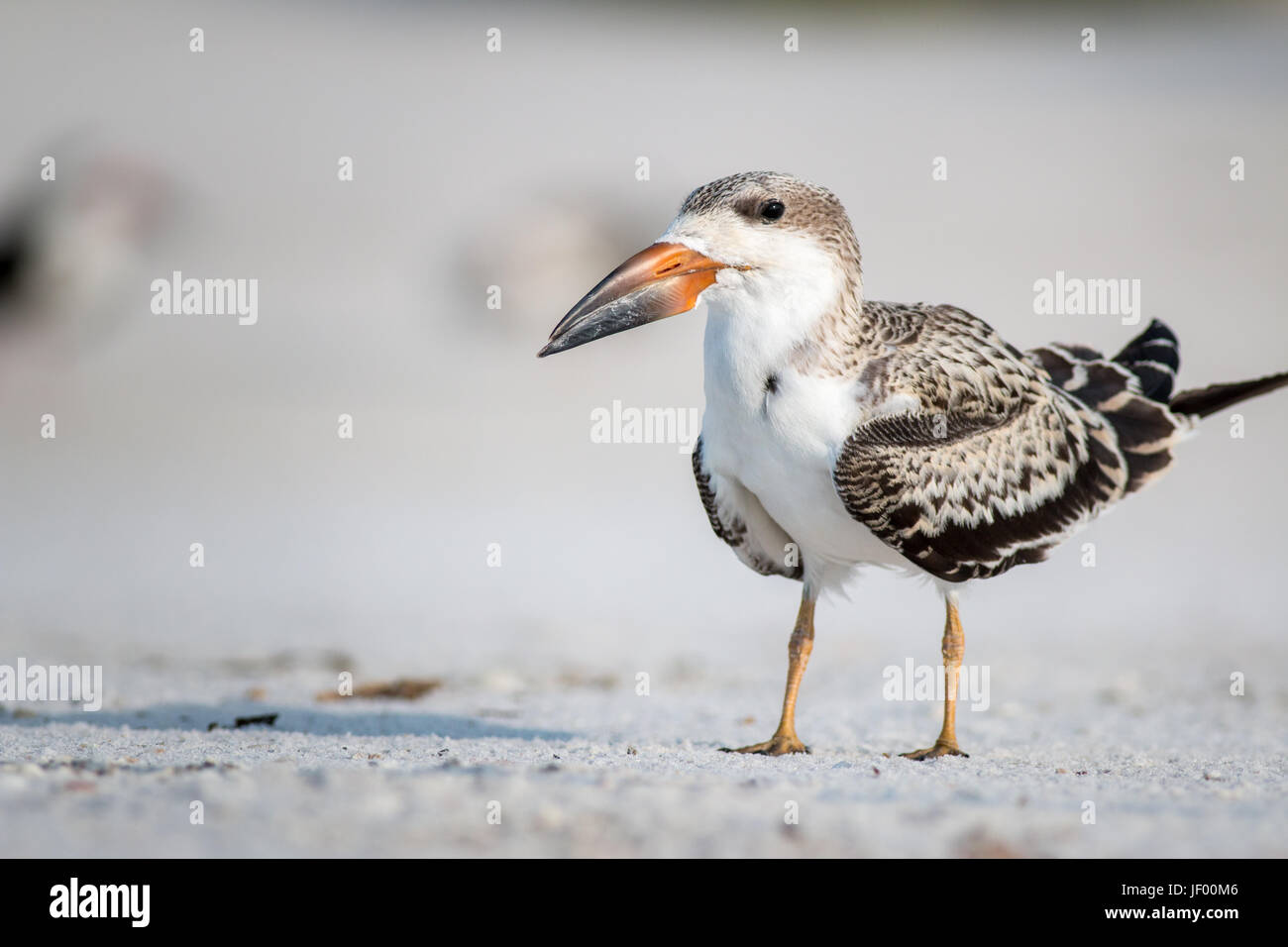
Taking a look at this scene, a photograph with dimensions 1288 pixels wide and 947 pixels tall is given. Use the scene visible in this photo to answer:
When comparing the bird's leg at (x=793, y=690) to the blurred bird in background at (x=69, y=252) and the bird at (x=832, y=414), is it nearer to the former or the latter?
the bird at (x=832, y=414)

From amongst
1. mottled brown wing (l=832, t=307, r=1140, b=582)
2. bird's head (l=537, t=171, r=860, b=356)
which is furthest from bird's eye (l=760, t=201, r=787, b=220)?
mottled brown wing (l=832, t=307, r=1140, b=582)

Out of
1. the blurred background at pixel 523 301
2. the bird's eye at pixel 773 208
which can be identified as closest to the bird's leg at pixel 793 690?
the blurred background at pixel 523 301

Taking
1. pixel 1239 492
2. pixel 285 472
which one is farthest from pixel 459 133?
pixel 1239 492

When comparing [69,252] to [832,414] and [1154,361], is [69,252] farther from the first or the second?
[832,414]

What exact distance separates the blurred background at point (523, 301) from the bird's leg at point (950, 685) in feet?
4.80

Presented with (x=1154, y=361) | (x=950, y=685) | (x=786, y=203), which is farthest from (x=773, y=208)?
(x=1154, y=361)

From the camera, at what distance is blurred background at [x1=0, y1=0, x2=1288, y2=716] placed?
9797mm

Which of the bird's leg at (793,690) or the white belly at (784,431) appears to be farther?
the bird's leg at (793,690)

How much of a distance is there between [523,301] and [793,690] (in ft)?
40.9

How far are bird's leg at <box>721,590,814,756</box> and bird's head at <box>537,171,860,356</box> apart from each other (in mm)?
1407

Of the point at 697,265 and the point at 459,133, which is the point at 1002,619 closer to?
the point at 697,265

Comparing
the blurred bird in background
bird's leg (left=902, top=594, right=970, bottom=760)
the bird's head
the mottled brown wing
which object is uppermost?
the blurred bird in background

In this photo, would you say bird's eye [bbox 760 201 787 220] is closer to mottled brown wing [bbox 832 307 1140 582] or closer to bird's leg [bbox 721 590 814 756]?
mottled brown wing [bbox 832 307 1140 582]

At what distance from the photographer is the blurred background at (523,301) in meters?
9.80
